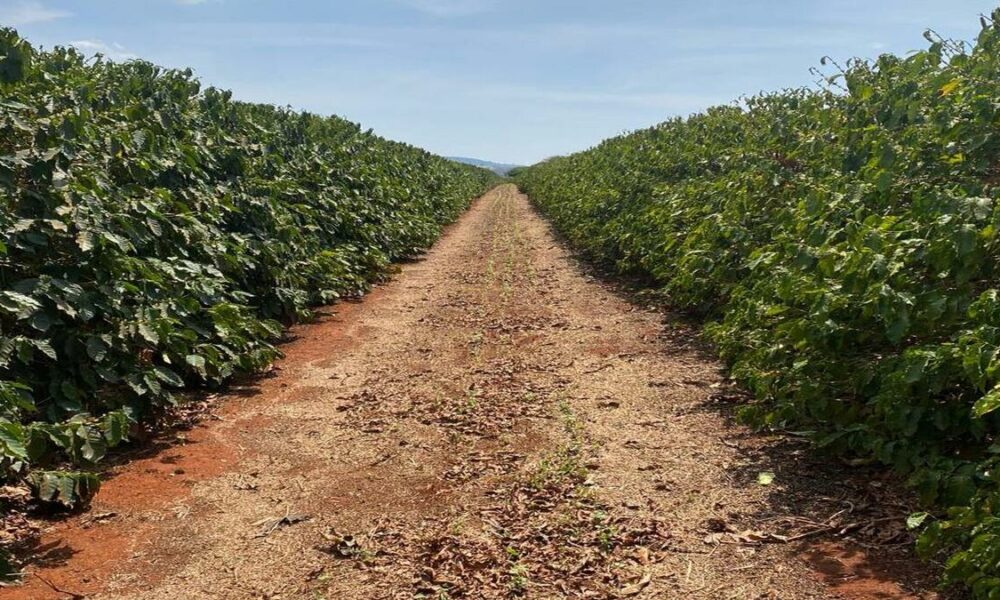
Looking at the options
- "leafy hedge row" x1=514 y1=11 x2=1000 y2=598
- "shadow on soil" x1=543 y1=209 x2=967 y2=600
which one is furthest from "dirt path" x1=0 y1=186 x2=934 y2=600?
"leafy hedge row" x1=514 y1=11 x2=1000 y2=598

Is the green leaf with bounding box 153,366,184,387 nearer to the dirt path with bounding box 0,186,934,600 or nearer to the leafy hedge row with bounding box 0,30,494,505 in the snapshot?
the leafy hedge row with bounding box 0,30,494,505

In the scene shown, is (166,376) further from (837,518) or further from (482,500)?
(837,518)

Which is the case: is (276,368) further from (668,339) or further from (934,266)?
(934,266)

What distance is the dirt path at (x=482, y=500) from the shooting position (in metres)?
3.49

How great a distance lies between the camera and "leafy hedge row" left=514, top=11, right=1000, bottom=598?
134 inches

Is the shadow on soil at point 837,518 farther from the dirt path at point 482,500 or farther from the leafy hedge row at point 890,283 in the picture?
the leafy hedge row at point 890,283

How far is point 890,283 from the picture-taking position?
408 centimetres

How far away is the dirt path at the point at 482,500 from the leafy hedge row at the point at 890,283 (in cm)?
42

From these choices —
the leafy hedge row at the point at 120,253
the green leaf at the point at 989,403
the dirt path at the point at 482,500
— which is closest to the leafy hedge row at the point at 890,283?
the green leaf at the point at 989,403

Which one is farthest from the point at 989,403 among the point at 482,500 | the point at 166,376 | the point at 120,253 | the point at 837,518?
the point at 120,253

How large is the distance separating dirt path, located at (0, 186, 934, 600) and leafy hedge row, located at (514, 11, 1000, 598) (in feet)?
1.38

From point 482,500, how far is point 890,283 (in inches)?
107

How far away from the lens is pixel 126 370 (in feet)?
16.2

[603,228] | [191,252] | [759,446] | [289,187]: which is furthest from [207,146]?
[603,228]
